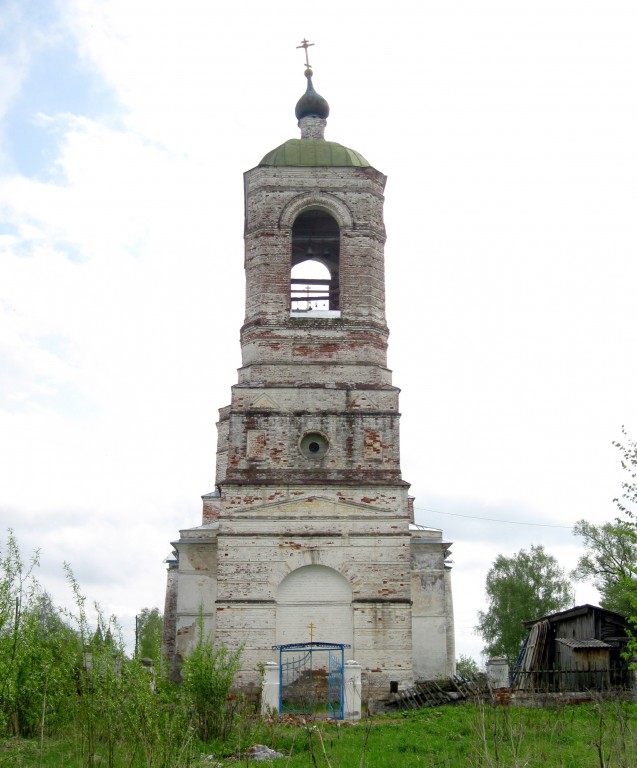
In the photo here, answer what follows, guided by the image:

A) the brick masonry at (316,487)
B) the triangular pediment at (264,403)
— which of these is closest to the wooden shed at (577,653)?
the brick masonry at (316,487)

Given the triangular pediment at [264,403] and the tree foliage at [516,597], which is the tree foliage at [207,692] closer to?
the triangular pediment at [264,403]

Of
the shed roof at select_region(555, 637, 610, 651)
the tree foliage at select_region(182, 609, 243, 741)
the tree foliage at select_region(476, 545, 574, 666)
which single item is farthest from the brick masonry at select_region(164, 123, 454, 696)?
the tree foliage at select_region(476, 545, 574, 666)

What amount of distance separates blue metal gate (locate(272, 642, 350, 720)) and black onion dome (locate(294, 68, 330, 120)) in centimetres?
1226

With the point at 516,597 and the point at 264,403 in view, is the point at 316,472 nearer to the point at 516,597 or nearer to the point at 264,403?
the point at 264,403

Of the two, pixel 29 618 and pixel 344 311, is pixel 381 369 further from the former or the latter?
pixel 29 618

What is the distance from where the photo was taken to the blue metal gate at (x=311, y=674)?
14.7m

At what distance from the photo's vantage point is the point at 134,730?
6.70 meters

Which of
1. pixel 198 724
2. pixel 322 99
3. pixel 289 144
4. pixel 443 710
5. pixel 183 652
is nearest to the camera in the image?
pixel 198 724

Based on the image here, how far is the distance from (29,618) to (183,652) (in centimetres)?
941

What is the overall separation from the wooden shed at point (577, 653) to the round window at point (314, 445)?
5157 mm

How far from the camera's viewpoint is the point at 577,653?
1653 cm

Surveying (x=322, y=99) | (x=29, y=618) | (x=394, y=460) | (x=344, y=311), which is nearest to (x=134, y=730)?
(x=29, y=618)

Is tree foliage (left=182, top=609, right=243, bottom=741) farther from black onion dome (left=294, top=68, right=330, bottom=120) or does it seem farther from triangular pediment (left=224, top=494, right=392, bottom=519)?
black onion dome (left=294, top=68, right=330, bottom=120)

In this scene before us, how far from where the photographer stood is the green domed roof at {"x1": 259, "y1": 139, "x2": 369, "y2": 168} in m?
18.6
